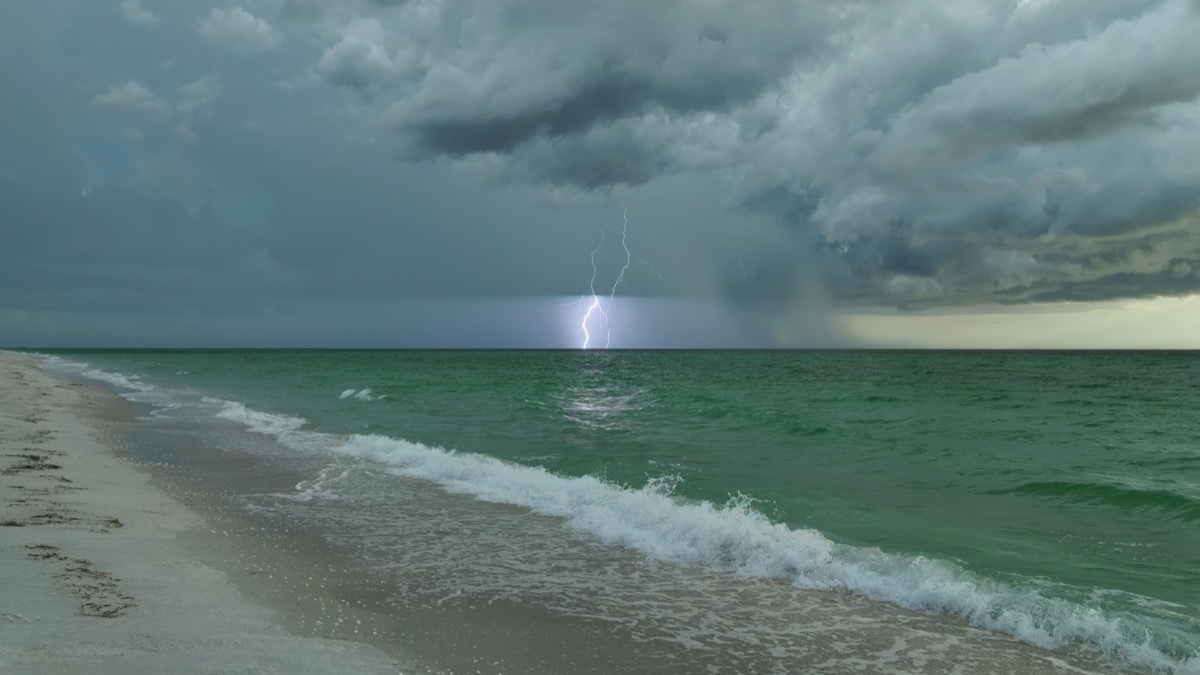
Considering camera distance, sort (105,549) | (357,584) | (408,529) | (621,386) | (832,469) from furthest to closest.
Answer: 1. (621,386)
2. (832,469)
3. (408,529)
4. (105,549)
5. (357,584)

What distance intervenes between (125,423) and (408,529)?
2078cm

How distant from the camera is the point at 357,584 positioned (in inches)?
341

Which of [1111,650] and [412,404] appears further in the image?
[412,404]

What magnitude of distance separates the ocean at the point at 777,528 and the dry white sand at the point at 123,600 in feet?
4.74

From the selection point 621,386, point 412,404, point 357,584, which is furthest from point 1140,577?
point 621,386

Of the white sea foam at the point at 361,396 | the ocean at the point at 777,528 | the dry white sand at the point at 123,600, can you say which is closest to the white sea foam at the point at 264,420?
A: the ocean at the point at 777,528

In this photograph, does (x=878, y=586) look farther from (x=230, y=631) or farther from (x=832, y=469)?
(x=832, y=469)

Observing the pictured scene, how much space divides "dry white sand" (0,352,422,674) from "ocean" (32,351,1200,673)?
1444 mm

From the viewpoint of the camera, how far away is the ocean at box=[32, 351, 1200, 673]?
7.45 m

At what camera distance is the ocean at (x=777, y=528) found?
24.4 ft

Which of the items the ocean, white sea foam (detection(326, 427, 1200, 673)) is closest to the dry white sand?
the ocean

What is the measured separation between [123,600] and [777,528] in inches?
310

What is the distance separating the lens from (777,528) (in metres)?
10.8

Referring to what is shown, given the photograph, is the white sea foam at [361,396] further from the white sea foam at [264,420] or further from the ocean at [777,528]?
the ocean at [777,528]
